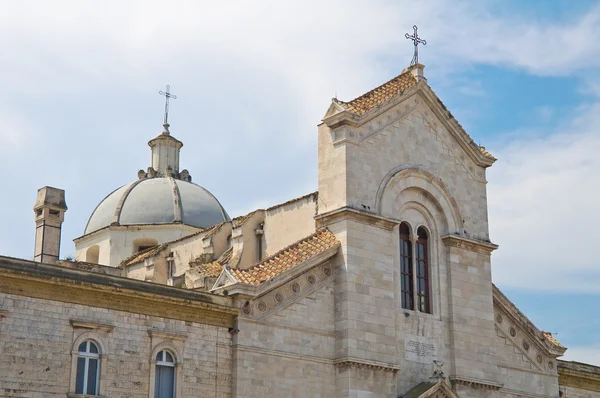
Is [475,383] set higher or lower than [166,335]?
lower

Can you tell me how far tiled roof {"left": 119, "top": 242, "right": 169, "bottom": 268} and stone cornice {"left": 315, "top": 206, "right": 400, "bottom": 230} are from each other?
10.4 metres

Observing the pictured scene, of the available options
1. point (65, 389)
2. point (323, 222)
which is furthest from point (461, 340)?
point (65, 389)

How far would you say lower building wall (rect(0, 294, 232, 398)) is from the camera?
885 inches

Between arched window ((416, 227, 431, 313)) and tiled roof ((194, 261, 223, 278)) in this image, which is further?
tiled roof ((194, 261, 223, 278))

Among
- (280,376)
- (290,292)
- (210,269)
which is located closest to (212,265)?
(210,269)

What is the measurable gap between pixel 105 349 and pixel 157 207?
19.4 meters

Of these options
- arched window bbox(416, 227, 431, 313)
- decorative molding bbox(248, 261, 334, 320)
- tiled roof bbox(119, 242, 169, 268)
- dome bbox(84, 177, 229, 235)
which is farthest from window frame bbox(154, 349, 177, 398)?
dome bbox(84, 177, 229, 235)

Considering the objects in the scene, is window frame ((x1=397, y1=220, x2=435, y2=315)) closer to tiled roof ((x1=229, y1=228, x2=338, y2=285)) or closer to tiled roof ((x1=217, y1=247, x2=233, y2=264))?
tiled roof ((x1=229, y1=228, x2=338, y2=285))

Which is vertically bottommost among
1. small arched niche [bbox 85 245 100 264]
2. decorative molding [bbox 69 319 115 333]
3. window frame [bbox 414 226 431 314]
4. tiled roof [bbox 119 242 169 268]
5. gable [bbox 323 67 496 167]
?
decorative molding [bbox 69 319 115 333]

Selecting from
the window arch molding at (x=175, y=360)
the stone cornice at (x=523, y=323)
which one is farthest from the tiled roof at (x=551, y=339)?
the window arch molding at (x=175, y=360)

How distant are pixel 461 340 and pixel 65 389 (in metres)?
13.3

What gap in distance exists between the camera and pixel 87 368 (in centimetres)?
2359

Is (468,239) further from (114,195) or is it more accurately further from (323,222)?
(114,195)

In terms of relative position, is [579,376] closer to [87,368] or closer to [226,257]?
[226,257]
